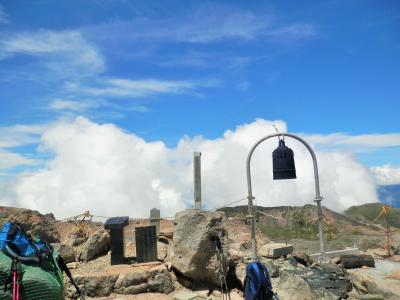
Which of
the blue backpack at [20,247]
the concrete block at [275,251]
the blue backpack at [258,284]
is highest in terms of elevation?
the blue backpack at [20,247]

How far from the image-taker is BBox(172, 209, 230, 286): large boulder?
14.1 meters

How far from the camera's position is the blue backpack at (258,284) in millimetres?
8648

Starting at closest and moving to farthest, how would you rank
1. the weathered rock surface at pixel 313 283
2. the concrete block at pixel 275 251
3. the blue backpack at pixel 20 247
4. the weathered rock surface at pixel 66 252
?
the blue backpack at pixel 20 247 < the weathered rock surface at pixel 313 283 < the weathered rock surface at pixel 66 252 < the concrete block at pixel 275 251

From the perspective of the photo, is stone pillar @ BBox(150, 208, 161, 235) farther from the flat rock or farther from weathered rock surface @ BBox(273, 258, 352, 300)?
weathered rock surface @ BBox(273, 258, 352, 300)

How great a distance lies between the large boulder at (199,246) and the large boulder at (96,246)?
313 centimetres

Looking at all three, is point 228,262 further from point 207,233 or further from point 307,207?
point 307,207

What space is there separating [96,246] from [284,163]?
7.67m

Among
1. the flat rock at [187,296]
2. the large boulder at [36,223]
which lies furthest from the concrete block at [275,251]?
the large boulder at [36,223]

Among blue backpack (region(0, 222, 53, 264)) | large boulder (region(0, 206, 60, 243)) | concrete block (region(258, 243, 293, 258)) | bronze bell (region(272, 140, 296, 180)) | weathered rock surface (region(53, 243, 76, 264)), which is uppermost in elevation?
bronze bell (region(272, 140, 296, 180))

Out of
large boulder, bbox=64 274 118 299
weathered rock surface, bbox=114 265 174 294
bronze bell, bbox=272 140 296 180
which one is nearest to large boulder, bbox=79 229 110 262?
large boulder, bbox=64 274 118 299

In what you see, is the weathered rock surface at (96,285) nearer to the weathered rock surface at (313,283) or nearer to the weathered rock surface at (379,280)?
the weathered rock surface at (313,283)

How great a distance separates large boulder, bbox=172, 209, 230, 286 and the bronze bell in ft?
11.4

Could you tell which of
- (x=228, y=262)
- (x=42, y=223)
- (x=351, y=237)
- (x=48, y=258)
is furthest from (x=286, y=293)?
(x=351, y=237)

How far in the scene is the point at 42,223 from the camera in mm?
18375
